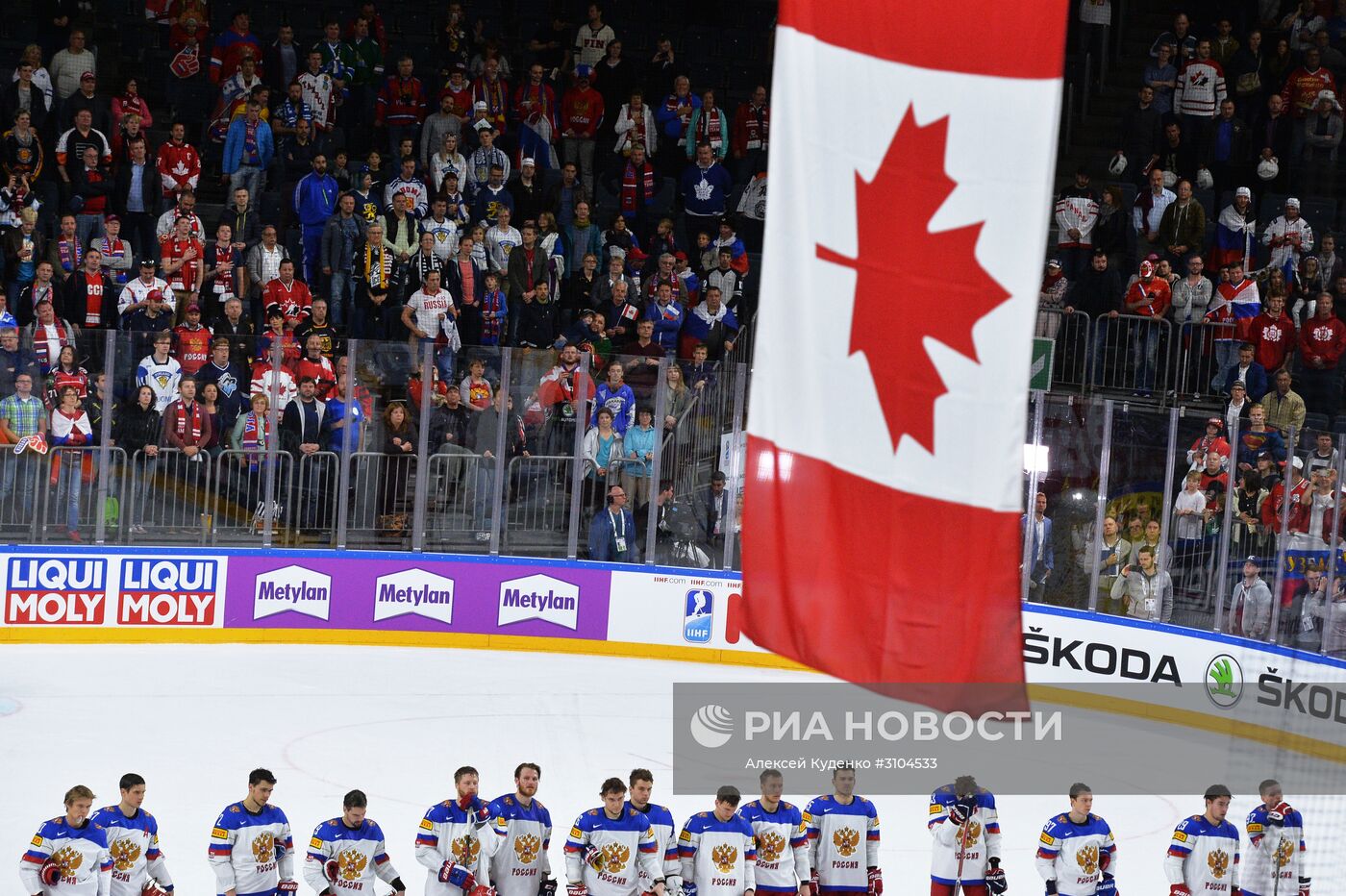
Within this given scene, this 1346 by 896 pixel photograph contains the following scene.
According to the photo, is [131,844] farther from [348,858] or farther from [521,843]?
[521,843]

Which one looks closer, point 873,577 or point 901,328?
point 901,328

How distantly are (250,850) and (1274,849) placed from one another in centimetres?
581

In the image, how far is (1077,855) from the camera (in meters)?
10.4

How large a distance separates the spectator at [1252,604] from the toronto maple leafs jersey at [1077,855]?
606cm

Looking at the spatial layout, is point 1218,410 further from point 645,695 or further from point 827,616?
point 827,616

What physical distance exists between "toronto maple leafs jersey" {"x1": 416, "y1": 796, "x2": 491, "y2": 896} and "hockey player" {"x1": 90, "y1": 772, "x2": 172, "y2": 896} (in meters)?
1.34

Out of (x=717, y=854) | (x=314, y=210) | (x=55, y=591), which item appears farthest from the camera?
(x=314, y=210)

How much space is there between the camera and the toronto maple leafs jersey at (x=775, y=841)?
10.5 m

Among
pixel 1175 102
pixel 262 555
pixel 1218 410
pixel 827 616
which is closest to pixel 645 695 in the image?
pixel 262 555

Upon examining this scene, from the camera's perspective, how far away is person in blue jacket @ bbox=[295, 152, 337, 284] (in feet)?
61.5

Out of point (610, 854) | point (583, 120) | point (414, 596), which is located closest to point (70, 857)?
point (610, 854)

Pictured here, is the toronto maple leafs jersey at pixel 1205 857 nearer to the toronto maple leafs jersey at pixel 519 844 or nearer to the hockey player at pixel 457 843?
the toronto maple leafs jersey at pixel 519 844

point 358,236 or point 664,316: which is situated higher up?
point 358,236

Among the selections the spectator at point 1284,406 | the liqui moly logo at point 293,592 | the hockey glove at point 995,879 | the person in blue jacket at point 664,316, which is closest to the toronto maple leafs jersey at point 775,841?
the hockey glove at point 995,879
